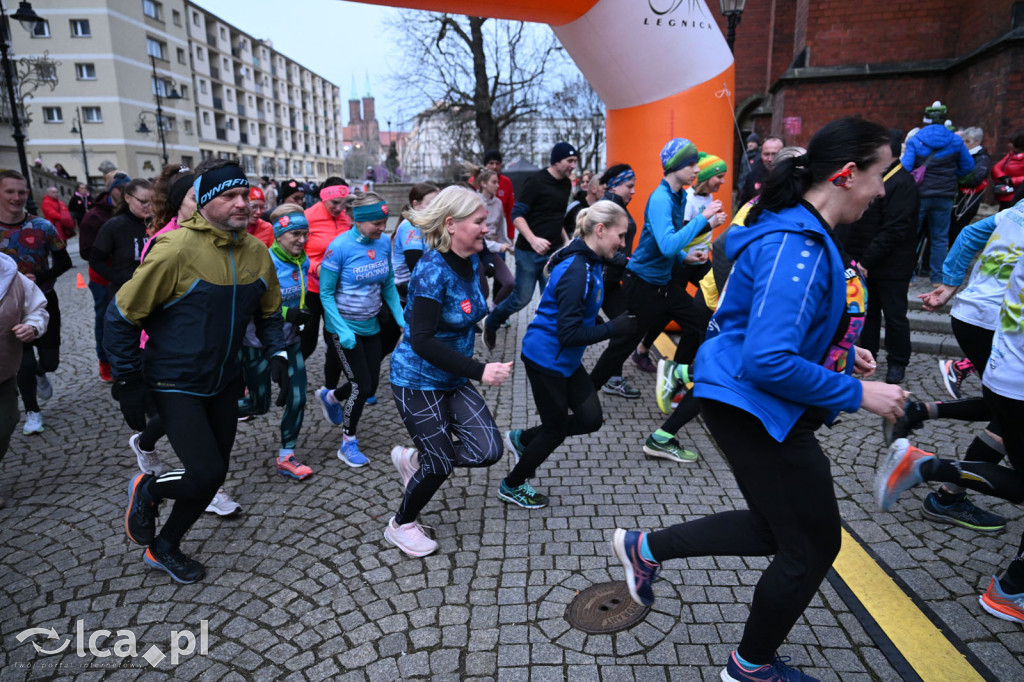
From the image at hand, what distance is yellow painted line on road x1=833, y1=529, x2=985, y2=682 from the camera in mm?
2428

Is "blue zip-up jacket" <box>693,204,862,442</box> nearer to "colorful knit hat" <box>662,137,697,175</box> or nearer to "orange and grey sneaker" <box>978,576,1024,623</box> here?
"orange and grey sneaker" <box>978,576,1024,623</box>

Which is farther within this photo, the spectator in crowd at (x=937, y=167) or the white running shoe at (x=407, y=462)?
the spectator in crowd at (x=937, y=167)

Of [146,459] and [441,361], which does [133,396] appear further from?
[441,361]

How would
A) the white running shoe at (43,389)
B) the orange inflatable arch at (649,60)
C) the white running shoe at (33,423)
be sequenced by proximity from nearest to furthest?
the white running shoe at (33,423)
the white running shoe at (43,389)
the orange inflatable arch at (649,60)

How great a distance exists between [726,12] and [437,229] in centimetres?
830

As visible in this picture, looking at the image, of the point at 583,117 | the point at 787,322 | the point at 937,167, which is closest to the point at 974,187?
the point at 937,167

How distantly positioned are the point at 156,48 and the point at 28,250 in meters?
61.6

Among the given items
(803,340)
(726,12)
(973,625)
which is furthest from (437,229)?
(726,12)

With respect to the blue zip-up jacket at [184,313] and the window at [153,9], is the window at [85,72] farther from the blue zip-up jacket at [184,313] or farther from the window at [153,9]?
the blue zip-up jacket at [184,313]

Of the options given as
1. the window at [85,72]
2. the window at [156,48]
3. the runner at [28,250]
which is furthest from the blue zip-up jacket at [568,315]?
the window at [156,48]

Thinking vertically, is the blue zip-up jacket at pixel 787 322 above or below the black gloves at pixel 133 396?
above

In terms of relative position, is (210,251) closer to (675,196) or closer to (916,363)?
(675,196)

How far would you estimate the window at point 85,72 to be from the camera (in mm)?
49906

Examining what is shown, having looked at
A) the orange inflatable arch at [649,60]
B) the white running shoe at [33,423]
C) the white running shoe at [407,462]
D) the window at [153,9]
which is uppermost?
the window at [153,9]
